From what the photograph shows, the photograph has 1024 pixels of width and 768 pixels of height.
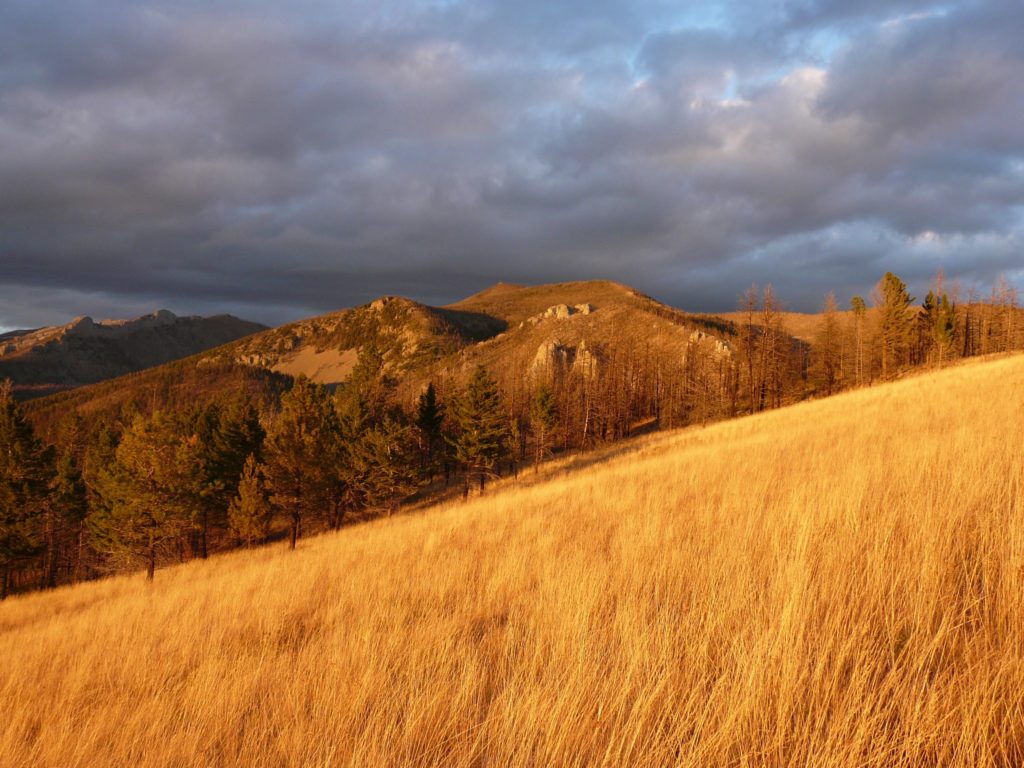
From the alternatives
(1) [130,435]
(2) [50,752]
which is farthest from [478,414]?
(2) [50,752]

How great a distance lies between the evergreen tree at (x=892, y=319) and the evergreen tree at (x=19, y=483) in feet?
217

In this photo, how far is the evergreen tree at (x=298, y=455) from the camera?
93.5 ft

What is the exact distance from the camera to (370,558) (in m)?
7.32

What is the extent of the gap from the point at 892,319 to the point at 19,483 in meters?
69.6

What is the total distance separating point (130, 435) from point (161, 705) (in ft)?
89.8

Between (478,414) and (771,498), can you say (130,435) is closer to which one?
(478,414)

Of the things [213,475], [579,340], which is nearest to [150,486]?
[213,475]

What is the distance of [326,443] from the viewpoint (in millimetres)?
29766

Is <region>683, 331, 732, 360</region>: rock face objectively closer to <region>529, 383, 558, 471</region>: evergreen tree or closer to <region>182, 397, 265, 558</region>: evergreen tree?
<region>529, 383, 558, 471</region>: evergreen tree

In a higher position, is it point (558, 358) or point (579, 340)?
point (579, 340)

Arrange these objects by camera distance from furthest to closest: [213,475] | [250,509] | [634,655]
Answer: [213,475]
[250,509]
[634,655]

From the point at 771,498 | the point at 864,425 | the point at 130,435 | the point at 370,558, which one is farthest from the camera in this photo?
the point at 130,435

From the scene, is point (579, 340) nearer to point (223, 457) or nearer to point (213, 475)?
point (223, 457)

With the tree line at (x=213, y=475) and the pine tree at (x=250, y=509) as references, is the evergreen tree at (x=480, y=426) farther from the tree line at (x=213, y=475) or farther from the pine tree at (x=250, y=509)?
the pine tree at (x=250, y=509)
